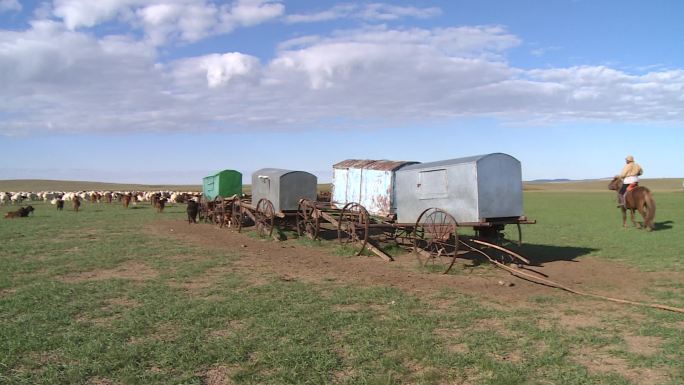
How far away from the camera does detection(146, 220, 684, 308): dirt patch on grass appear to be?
29.6 feet

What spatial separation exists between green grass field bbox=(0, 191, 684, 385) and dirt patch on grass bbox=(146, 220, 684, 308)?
398 mm

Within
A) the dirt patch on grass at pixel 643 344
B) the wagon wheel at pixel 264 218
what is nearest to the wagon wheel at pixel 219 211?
the wagon wheel at pixel 264 218

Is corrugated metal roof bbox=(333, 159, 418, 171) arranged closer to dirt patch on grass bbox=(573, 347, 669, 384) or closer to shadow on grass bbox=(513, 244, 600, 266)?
shadow on grass bbox=(513, 244, 600, 266)

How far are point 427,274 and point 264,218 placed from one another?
8.59 m

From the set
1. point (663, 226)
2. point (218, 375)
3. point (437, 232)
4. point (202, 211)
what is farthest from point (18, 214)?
point (663, 226)

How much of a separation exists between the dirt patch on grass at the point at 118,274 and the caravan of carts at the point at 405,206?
521 cm

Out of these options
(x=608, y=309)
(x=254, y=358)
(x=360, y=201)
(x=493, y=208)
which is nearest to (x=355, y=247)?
(x=360, y=201)

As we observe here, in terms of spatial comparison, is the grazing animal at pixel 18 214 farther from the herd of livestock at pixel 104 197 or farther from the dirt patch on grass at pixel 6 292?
the dirt patch on grass at pixel 6 292

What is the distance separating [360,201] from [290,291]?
867 centimetres

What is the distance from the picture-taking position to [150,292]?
8844 mm

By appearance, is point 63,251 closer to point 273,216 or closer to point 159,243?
point 159,243

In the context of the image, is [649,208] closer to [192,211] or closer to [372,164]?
[372,164]

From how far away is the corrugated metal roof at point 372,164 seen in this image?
52.1ft

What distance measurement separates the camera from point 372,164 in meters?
17.1
